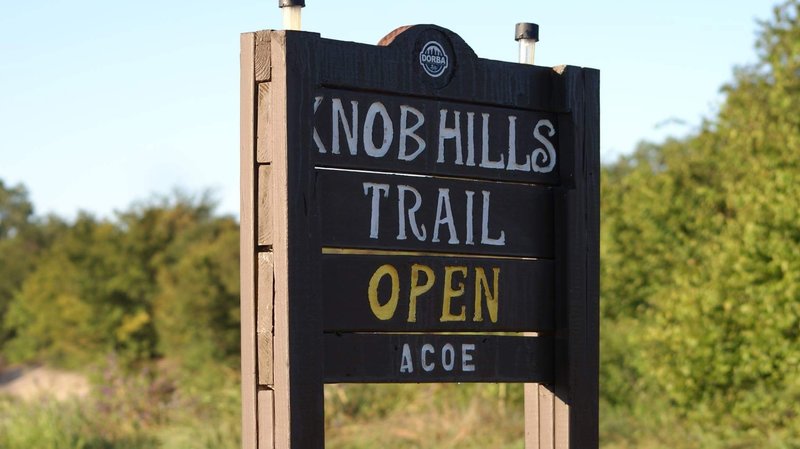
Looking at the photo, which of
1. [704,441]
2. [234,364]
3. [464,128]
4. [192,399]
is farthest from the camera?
[234,364]

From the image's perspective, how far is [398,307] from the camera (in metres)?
5.11

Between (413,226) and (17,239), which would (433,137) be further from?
(17,239)

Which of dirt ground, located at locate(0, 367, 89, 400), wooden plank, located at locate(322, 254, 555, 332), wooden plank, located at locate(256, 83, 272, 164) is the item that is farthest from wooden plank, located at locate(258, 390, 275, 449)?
dirt ground, located at locate(0, 367, 89, 400)

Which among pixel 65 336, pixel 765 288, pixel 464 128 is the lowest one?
pixel 65 336

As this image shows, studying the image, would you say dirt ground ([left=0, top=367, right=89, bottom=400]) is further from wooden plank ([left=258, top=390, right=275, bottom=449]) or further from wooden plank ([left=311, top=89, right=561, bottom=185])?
wooden plank ([left=258, top=390, right=275, bottom=449])

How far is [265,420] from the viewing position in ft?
15.8

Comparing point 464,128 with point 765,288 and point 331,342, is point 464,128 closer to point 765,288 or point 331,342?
point 331,342

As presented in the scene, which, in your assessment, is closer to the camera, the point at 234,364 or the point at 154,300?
the point at 234,364

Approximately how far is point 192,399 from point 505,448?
643 cm

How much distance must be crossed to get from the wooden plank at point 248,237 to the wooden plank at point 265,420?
0.06 ft

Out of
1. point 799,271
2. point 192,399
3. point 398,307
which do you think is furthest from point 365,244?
point 192,399

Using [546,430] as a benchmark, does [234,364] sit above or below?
below

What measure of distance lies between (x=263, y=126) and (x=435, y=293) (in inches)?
36.8

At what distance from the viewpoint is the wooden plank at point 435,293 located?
4965 millimetres
